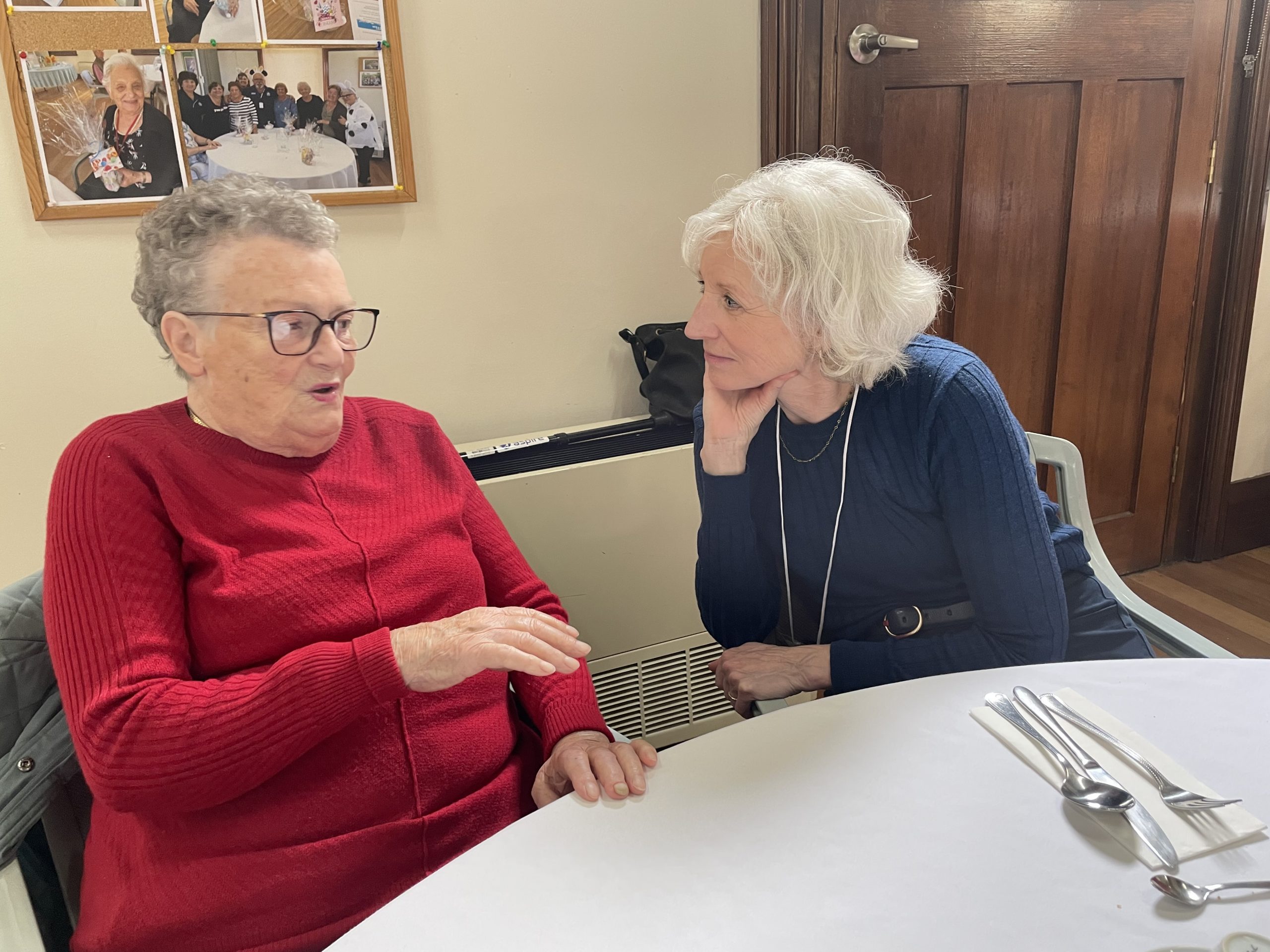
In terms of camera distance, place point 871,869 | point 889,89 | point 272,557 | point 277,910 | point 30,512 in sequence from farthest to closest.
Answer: point 889,89 → point 30,512 → point 272,557 → point 277,910 → point 871,869

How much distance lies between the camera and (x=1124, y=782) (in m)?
0.76

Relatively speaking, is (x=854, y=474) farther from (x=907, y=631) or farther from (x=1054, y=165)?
(x=1054, y=165)

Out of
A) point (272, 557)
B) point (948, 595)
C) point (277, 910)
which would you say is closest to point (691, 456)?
point (948, 595)

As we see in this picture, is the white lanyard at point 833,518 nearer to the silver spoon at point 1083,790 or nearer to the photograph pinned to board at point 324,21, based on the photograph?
the silver spoon at point 1083,790

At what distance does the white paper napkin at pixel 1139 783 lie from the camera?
695mm

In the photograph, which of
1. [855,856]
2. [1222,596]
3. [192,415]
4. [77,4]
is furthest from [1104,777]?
[1222,596]

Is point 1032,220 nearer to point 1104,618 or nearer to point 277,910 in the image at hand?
point 1104,618

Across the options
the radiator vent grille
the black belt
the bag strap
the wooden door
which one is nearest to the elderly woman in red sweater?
the black belt

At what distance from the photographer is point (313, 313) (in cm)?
111

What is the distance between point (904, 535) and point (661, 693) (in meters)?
0.92

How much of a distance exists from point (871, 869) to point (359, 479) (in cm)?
79

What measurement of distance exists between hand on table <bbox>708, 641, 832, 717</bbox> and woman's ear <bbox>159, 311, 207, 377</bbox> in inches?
31.6

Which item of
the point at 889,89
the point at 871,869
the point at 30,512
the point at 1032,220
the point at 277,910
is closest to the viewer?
the point at 871,869

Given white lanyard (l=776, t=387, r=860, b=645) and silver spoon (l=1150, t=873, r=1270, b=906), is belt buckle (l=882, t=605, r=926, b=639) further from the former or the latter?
silver spoon (l=1150, t=873, r=1270, b=906)
